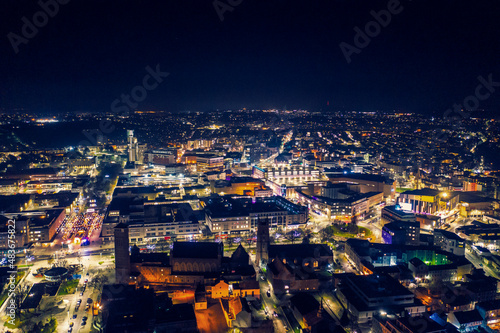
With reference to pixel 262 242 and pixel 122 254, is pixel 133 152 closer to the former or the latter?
pixel 122 254

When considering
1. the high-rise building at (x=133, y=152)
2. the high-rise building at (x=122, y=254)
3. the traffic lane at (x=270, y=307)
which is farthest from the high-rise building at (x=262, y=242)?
the high-rise building at (x=133, y=152)

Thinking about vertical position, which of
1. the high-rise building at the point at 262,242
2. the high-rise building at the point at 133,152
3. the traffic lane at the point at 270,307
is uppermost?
the high-rise building at the point at 133,152

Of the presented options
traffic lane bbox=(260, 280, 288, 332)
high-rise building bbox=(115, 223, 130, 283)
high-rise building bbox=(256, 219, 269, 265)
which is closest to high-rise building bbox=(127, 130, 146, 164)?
high-rise building bbox=(115, 223, 130, 283)

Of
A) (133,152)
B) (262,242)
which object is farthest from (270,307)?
(133,152)

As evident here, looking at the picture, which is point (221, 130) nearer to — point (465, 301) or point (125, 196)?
point (125, 196)

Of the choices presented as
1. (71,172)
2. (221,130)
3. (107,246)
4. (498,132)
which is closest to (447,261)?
(107,246)

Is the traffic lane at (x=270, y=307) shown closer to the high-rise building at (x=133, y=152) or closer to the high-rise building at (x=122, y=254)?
the high-rise building at (x=122, y=254)
